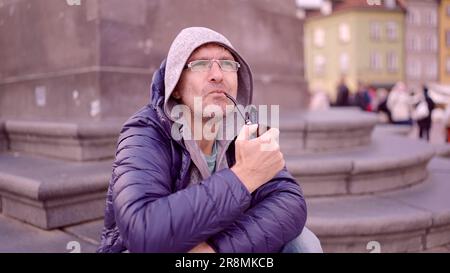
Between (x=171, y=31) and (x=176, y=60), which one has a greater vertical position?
(x=171, y=31)

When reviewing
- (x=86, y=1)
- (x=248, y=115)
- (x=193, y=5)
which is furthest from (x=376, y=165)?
(x=86, y=1)

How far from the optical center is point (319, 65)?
129 ft

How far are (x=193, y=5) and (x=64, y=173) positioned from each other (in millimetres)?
2397

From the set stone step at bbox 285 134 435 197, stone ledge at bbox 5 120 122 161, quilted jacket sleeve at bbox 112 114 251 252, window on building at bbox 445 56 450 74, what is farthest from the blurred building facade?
quilted jacket sleeve at bbox 112 114 251 252

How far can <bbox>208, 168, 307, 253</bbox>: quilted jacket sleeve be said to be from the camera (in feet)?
4.62

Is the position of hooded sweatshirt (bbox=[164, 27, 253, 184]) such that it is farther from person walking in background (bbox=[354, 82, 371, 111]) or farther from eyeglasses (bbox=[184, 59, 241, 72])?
person walking in background (bbox=[354, 82, 371, 111])

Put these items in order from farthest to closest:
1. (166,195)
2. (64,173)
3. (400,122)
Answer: (400,122), (64,173), (166,195)

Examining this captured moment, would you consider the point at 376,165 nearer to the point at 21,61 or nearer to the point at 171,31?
the point at 171,31

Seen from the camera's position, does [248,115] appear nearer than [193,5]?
Yes

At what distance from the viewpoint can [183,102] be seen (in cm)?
173

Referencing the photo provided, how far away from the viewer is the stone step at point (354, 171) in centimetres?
315

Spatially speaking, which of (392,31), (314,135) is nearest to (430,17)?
(392,31)

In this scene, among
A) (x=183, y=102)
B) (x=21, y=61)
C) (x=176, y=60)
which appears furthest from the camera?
(x=21, y=61)

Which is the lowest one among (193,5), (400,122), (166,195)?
(400,122)
